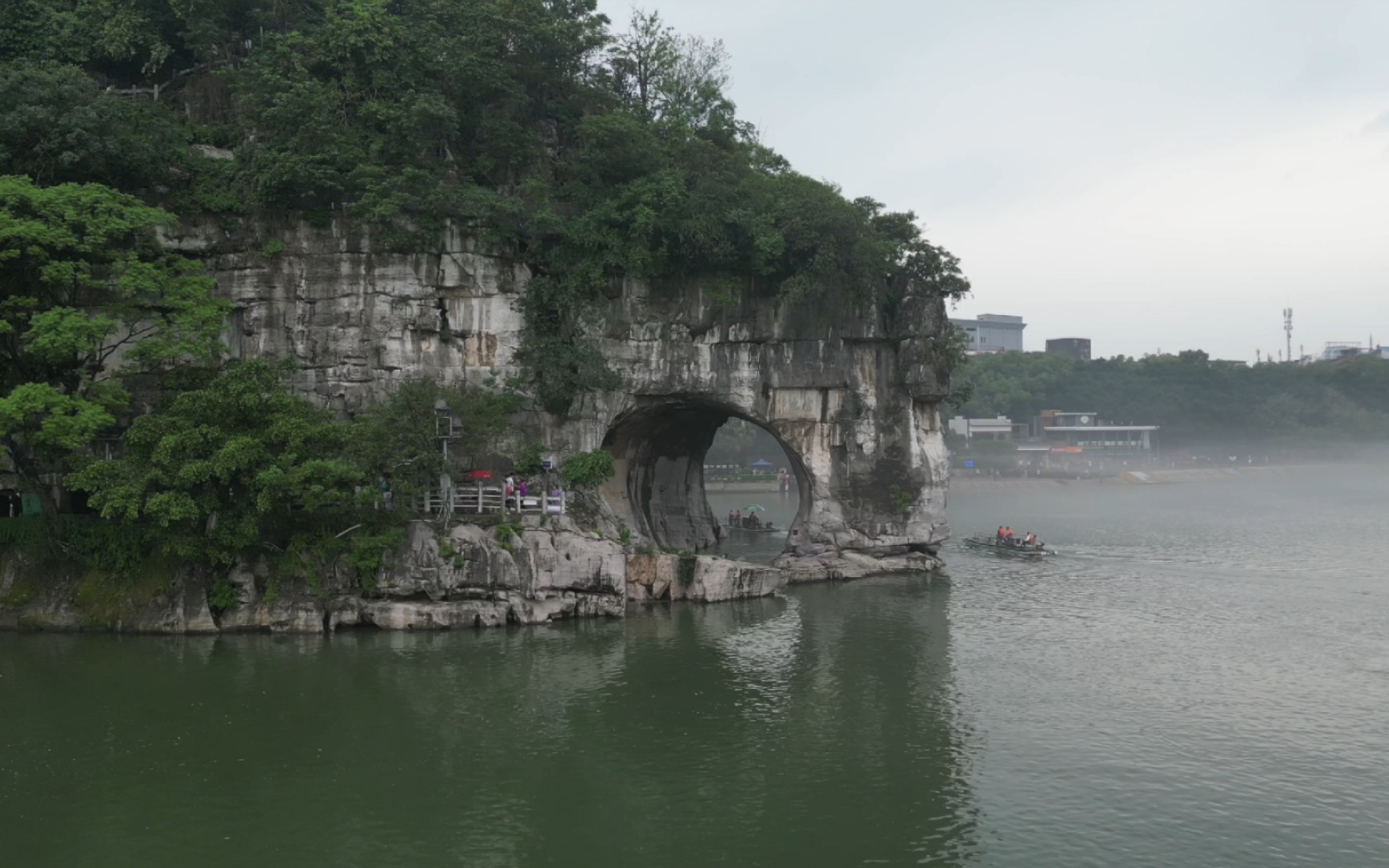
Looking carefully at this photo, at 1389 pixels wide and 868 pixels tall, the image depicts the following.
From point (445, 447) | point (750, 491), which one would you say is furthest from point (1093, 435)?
point (445, 447)

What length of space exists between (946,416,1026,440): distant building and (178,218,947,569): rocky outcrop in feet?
193

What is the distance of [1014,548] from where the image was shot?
3866cm

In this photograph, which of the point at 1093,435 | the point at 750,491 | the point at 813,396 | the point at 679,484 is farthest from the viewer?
the point at 1093,435

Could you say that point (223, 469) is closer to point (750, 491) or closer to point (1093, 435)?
point (750, 491)

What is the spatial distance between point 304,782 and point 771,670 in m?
9.92

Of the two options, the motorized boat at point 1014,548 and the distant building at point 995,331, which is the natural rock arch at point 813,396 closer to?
the motorized boat at point 1014,548

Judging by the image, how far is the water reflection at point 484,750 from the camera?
13250mm

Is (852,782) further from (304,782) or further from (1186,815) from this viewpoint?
(304,782)

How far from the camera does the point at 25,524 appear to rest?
23.9 meters

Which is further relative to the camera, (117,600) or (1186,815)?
(117,600)

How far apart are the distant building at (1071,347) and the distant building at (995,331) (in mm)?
18831

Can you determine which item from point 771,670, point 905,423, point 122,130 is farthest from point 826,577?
point 122,130

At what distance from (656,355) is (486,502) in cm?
771

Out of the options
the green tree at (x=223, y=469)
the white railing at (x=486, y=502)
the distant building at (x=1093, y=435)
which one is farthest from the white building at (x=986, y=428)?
the green tree at (x=223, y=469)
